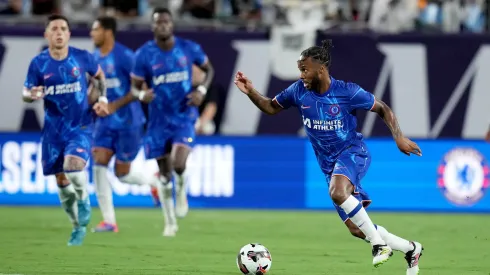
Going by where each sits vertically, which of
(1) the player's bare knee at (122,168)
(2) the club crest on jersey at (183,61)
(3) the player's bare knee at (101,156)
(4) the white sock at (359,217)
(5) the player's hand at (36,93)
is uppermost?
(5) the player's hand at (36,93)

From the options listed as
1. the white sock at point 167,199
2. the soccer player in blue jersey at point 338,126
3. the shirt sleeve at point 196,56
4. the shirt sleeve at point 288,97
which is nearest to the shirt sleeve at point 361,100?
the soccer player in blue jersey at point 338,126

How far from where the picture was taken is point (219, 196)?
1978 centimetres

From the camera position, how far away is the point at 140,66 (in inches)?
623

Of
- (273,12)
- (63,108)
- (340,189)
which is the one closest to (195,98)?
(63,108)

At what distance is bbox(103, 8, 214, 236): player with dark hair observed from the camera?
15547 millimetres

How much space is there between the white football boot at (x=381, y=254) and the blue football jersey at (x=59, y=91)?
14.9ft

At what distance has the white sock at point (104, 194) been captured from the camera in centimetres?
1603

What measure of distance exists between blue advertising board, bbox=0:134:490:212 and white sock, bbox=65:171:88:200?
228 inches

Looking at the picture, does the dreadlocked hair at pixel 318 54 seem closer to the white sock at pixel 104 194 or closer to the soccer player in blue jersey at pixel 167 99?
the soccer player in blue jersey at pixel 167 99

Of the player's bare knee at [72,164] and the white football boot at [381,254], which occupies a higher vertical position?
the white football boot at [381,254]

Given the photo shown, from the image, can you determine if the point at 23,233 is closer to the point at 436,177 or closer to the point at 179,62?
the point at 179,62

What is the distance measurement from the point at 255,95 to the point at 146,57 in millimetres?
4634

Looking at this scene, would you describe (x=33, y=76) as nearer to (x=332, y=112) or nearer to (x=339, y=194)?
(x=332, y=112)

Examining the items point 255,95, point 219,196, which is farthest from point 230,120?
point 255,95
